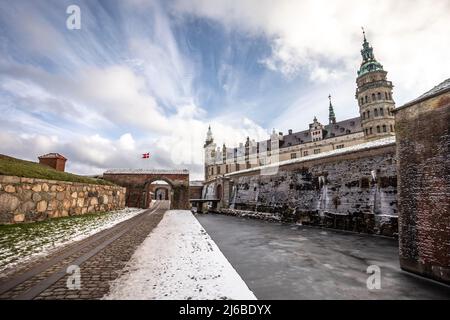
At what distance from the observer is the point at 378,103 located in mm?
39688

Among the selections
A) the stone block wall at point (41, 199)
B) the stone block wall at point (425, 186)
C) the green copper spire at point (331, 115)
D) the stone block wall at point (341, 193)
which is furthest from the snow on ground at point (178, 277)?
the green copper spire at point (331, 115)

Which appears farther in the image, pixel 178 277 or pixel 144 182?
pixel 144 182

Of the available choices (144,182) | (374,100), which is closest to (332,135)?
(374,100)

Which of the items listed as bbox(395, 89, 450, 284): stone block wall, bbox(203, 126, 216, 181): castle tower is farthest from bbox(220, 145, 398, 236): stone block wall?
bbox(203, 126, 216, 181): castle tower

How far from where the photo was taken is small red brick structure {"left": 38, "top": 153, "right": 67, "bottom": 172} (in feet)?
67.1

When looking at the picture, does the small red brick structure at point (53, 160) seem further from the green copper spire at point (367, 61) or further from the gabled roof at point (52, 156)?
the green copper spire at point (367, 61)

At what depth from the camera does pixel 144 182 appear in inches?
1105

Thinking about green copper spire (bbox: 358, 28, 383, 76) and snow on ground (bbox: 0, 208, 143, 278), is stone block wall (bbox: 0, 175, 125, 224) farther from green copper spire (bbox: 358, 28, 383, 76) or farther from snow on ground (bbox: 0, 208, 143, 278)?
green copper spire (bbox: 358, 28, 383, 76)

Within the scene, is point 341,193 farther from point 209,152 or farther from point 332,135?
point 209,152

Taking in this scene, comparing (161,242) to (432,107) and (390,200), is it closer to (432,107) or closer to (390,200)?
(432,107)

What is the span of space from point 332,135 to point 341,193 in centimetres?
4035

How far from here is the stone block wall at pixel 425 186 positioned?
15.7 feet
